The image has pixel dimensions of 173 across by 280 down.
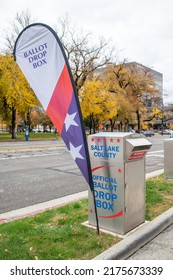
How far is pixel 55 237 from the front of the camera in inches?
147

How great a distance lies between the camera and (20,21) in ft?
131

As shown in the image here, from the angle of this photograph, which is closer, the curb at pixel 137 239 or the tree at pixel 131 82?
the curb at pixel 137 239

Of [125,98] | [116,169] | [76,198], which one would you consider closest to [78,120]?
[116,169]

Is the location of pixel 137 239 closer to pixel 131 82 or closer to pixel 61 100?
pixel 61 100

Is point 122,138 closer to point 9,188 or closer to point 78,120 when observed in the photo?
point 78,120

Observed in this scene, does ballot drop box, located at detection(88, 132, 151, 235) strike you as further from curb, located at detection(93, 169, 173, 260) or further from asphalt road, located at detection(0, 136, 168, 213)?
asphalt road, located at detection(0, 136, 168, 213)

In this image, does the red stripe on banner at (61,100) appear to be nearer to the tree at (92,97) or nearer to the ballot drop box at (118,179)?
the ballot drop box at (118,179)

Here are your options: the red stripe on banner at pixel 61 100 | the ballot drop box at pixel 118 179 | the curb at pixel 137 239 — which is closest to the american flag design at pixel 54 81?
the red stripe on banner at pixel 61 100

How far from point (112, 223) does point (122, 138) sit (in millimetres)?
1274

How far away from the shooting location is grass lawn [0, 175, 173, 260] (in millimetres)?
3285

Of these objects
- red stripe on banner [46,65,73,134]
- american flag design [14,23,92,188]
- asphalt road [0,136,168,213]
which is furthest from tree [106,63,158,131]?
red stripe on banner [46,65,73,134]

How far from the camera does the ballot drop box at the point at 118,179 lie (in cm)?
382

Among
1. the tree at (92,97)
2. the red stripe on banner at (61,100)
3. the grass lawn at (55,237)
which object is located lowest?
the grass lawn at (55,237)
